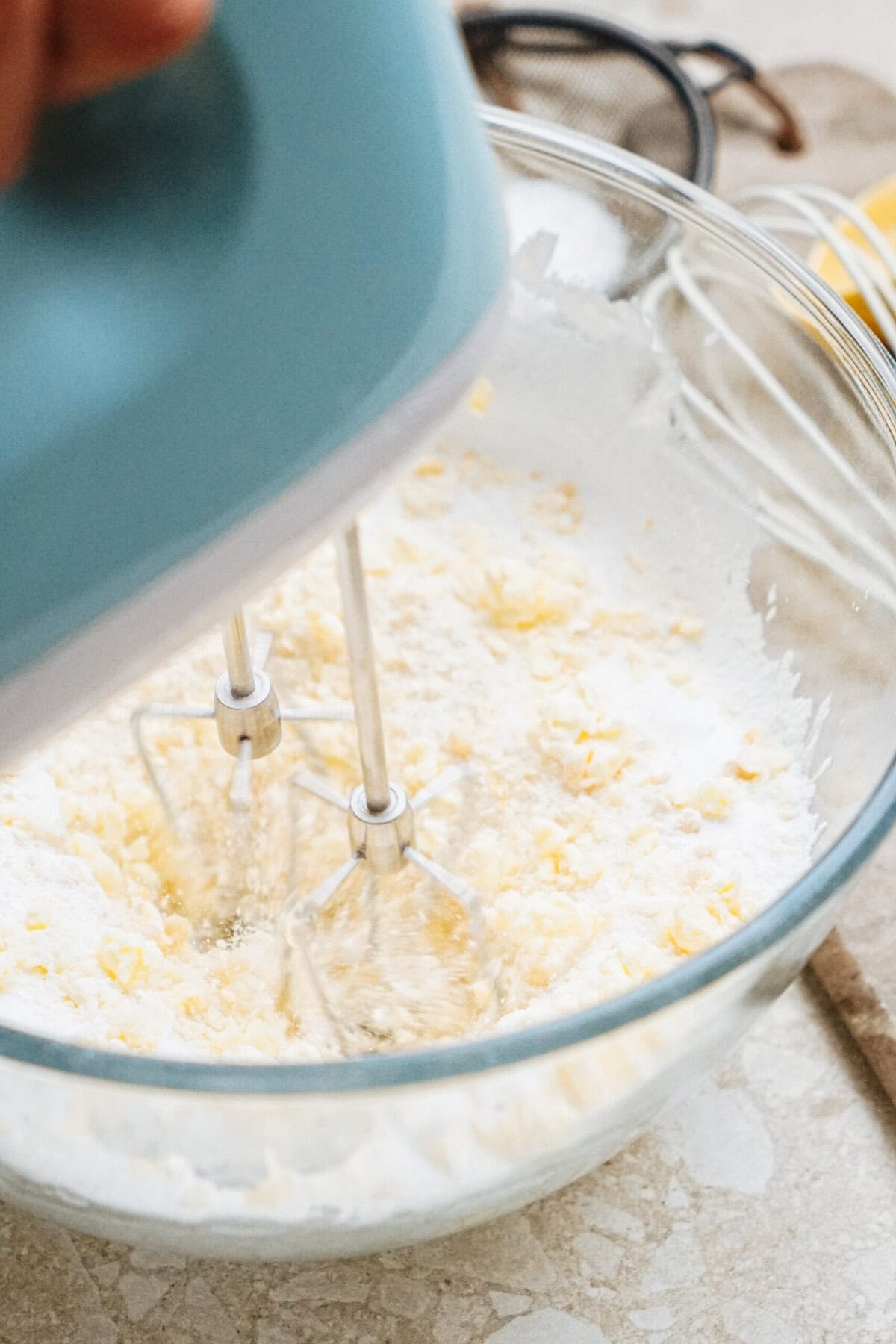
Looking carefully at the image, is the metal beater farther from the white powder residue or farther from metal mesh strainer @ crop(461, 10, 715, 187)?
metal mesh strainer @ crop(461, 10, 715, 187)

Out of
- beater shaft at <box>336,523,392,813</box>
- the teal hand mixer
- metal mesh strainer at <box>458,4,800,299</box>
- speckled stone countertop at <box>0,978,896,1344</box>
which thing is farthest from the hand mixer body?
metal mesh strainer at <box>458,4,800,299</box>

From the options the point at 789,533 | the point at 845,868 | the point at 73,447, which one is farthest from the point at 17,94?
the point at 789,533

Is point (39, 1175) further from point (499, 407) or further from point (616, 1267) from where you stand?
point (499, 407)

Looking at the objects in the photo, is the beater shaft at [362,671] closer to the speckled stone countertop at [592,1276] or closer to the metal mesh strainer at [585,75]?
the speckled stone countertop at [592,1276]

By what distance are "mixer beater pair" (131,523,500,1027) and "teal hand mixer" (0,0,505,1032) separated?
0.14 m

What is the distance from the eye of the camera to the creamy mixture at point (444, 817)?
0.40 metres

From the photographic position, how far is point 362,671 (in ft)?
1.25

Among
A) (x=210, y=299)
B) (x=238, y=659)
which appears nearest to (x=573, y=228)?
(x=238, y=659)

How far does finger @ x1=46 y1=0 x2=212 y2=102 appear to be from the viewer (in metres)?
0.21

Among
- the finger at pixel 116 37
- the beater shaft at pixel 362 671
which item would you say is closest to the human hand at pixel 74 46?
the finger at pixel 116 37

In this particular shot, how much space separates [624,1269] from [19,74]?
348mm

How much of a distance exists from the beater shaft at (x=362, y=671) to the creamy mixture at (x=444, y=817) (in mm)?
46

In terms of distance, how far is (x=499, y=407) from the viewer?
0.56 metres

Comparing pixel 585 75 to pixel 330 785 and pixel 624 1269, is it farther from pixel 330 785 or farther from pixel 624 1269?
pixel 624 1269
